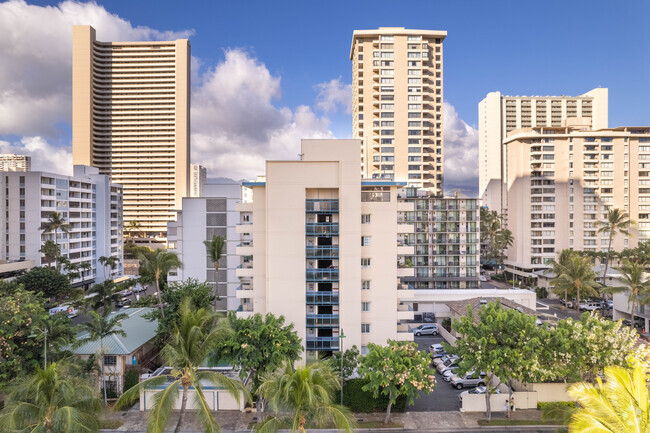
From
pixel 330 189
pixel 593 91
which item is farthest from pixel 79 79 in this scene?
pixel 593 91

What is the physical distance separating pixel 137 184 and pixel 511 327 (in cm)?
13433

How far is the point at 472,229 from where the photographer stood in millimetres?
67500

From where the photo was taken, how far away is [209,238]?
5072 centimetres

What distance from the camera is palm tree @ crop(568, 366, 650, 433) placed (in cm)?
1015

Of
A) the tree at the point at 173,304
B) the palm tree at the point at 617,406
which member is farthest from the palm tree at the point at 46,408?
the palm tree at the point at 617,406

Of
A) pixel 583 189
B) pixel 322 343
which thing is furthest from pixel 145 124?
pixel 583 189

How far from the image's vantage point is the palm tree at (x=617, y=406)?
10.1 meters

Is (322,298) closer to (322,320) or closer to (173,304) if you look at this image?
(322,320)

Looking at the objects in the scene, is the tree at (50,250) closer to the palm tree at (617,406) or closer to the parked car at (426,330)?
the parked car at (426,330)

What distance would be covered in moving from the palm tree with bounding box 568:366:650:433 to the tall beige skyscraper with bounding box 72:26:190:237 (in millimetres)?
133780

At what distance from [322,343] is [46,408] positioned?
66.2 ft

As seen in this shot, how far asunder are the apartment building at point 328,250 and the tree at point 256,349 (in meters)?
5.86

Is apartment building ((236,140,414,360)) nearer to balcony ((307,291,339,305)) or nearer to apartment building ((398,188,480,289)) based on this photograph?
balcony ((307,291,339,305))

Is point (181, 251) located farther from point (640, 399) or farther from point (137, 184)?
point (137, 184)
